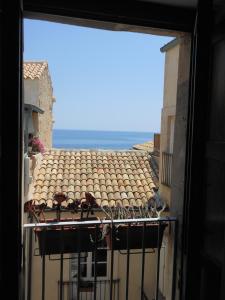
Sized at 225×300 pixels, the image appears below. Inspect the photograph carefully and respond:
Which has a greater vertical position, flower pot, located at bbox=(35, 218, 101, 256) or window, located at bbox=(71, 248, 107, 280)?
flower pot, located at bbox=(35, 218, 101, 256)

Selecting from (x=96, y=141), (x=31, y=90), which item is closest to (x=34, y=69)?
(x=31, y=90)

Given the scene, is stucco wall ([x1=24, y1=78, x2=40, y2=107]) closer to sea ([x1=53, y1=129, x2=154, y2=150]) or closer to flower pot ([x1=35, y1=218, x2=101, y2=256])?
sea ([x1=53, y1=129, x2=154, y2=150])

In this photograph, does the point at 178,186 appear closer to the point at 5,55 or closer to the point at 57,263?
the point at 5,55

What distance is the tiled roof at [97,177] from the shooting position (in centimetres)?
695

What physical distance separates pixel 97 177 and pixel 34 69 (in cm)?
430

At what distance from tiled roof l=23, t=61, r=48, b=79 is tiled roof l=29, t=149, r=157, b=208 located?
2.11 metres

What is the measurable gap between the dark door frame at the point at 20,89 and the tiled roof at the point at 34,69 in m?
7.72

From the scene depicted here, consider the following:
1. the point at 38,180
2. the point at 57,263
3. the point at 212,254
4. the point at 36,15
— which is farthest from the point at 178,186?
→ the point at 38,180

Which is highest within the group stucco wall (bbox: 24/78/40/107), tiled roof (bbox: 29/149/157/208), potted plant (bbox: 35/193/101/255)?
stucco wall (bbox: 24/78/40/107)

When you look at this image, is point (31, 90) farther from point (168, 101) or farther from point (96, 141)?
point (96, 141)

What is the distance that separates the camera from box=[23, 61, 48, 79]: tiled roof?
30.5 feet

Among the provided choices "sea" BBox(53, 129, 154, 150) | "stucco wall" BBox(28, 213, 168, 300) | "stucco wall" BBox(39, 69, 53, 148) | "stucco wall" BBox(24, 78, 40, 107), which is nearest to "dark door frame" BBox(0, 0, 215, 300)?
"stucco wall" BBox(28, 213, 168, 300)

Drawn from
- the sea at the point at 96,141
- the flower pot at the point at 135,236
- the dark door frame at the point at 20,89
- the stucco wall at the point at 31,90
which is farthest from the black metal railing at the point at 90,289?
the sea at the point at 96,141

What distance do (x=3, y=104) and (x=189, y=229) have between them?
1.05 meters
